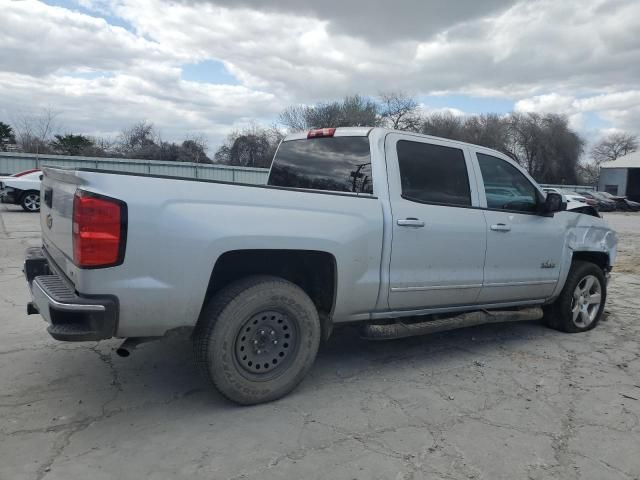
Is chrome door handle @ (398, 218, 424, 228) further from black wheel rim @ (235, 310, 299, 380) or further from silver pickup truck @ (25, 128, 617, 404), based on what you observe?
black wheel rim @ (235, 310, 299, 380)

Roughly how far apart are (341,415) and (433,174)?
2097 mm

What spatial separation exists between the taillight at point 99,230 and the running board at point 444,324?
1958 millimetres

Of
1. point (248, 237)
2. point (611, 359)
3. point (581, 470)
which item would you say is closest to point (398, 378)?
point (581, 470)

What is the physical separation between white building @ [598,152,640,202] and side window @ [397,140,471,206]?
57289 mm

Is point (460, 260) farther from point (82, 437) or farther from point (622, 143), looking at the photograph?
point (622, 143)

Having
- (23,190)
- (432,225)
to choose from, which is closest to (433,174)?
(432,225)

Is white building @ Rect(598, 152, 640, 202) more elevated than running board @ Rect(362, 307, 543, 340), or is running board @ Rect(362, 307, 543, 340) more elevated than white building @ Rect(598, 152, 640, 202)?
white building @ Rect(598, 152, 640, 202)

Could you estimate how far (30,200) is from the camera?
17.1m

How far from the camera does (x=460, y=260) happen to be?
4.29 metres

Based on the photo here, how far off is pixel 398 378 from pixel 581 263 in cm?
269

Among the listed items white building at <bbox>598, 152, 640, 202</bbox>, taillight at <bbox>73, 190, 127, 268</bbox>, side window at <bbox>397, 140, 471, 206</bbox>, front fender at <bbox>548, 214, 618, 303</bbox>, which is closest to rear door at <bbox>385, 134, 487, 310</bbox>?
side window at <bbox>397, 140, 471, 206</bbox>

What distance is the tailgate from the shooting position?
3.08m

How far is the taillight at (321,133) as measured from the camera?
451 centimetres

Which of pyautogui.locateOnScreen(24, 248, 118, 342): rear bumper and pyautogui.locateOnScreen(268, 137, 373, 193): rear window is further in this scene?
pyautogui.locateOnScreen(268, 137, 373, 193): rear window
